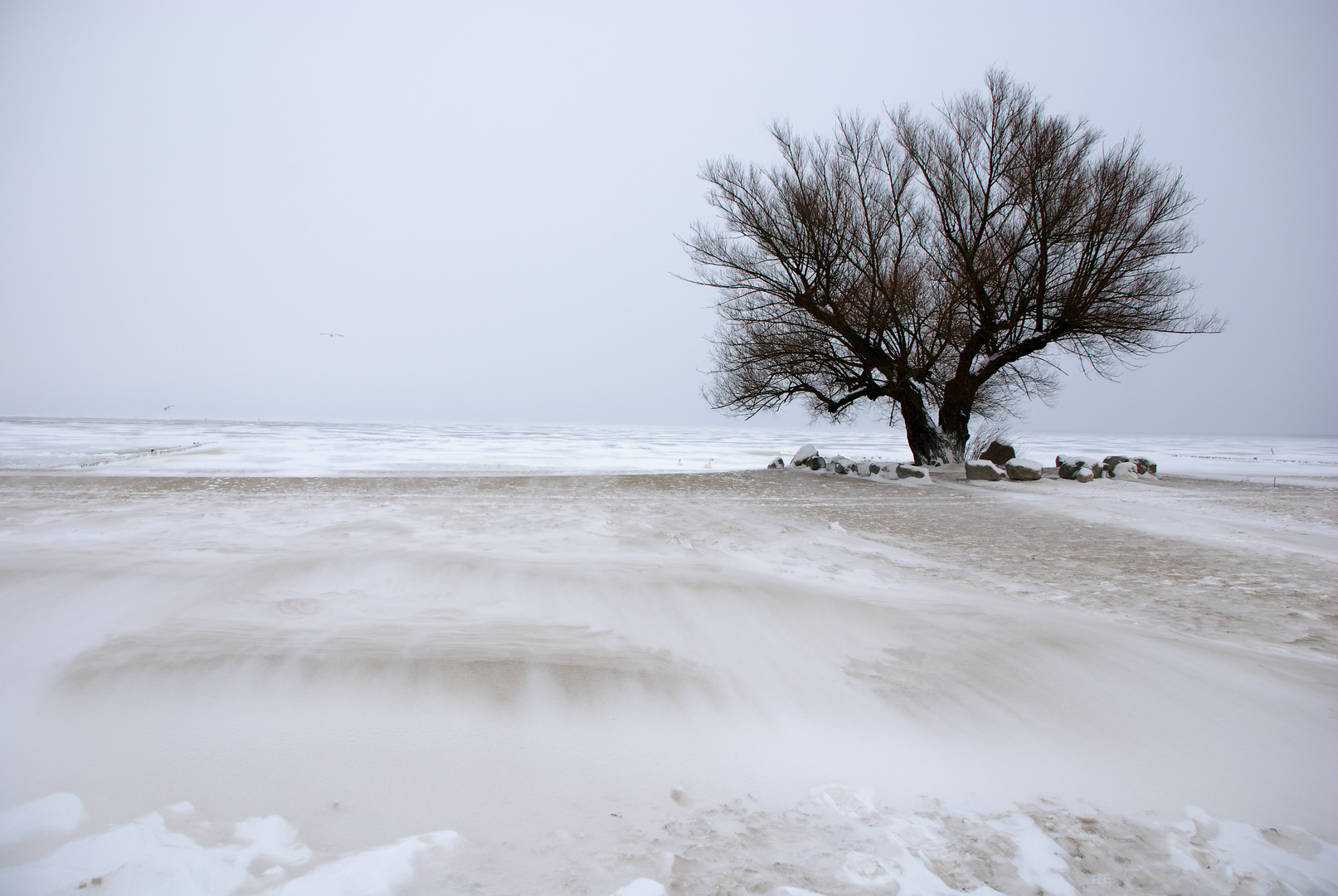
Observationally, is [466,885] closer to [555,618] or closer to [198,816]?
[198,816]

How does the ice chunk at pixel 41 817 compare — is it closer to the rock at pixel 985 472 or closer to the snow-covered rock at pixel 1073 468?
the rock at pixel 985 472

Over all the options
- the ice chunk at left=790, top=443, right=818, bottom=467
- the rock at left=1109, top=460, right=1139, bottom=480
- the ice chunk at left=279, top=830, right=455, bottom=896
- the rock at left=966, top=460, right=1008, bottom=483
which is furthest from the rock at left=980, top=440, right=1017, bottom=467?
the ice chunk at left=279, top=830, right=455, bottom=896

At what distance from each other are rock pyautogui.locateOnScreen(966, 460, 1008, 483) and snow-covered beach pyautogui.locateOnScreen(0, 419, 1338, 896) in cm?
463

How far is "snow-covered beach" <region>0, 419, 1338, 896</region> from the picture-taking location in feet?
4.92

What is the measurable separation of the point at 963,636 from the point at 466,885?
2229 millimetres

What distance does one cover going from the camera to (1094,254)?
984 centimetres

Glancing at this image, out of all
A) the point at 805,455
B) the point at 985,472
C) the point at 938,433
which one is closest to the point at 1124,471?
the point at 985,472

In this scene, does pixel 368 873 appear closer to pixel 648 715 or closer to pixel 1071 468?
pixel 648 715

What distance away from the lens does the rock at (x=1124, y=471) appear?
32.1 ft

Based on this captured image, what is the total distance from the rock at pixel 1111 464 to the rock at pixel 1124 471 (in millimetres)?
26

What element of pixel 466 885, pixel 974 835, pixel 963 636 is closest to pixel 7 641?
pixel 466 885

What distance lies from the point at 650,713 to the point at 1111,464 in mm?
11217

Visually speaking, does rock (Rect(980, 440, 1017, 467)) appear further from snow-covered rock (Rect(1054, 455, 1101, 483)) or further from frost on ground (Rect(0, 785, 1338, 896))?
frost on ground (Rect(0, 785, 1338, 896))

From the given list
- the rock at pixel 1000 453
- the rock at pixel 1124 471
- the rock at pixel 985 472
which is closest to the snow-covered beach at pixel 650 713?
the rock at pixel 985 472
